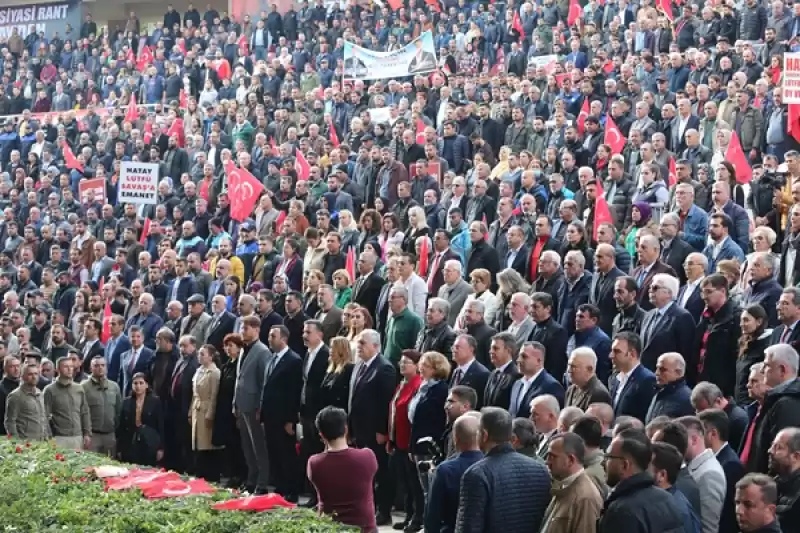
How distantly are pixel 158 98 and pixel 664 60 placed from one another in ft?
49.8

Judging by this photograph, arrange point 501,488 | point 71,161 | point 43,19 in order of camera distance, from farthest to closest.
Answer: point 43,19
point 71,161
point 501,488

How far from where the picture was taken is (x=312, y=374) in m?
14.1

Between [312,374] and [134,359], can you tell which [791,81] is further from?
[134,359]

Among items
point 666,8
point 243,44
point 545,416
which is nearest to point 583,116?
point 666,8

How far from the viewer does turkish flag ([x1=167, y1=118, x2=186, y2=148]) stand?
88.7 feet

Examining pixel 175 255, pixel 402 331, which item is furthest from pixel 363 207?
pixel 402 331

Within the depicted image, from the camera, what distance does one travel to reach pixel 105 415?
16125 millimetres

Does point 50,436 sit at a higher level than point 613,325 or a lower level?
lower

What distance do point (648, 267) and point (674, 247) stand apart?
2.64ft

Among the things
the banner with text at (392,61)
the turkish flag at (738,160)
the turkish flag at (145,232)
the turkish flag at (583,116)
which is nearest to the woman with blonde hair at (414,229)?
the turkish flag at (738,160)

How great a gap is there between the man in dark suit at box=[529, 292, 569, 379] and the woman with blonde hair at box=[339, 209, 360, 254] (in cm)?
563

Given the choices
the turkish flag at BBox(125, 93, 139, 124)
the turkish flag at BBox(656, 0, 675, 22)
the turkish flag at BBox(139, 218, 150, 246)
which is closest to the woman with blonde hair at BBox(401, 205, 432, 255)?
the turkish flag at BBox(139, 218, 150, 246)

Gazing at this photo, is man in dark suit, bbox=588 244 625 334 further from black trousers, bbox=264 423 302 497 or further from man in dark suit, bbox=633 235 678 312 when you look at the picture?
black trousers, bbox=264 423 302 497

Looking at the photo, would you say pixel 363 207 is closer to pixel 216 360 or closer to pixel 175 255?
pixel 175 255
